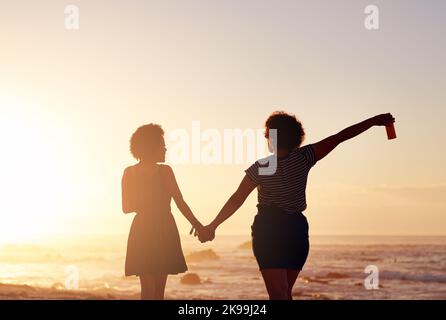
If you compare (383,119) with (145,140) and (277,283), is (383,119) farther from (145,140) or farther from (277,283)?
(145,140)

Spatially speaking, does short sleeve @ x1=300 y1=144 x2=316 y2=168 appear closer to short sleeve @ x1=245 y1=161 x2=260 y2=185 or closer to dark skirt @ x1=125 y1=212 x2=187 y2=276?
short sleeve @ x1=245 y1=161 x2=260 y2=185

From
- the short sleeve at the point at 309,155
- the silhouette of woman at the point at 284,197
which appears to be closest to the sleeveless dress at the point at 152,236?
the silhouette of woman at the point at 284,197

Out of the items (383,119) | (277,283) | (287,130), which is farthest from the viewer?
(383,119)

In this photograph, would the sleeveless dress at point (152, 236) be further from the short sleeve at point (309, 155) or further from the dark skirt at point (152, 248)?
the short sleeve at point (309, 155)

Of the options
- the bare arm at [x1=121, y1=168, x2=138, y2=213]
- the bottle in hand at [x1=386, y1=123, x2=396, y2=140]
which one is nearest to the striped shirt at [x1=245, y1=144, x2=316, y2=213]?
the bottle in hand at [x1=386, y1=123, x2=396, y2=140]

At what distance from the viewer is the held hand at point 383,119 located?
5.80 meters

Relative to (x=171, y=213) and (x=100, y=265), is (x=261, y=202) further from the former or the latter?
(x=100, y=265)

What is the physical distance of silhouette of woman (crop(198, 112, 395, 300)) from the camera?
5.41 m

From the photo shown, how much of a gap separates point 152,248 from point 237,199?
108cm

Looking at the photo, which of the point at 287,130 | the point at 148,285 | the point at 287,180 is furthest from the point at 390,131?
the point at 148,285

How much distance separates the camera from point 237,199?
19.4 feet

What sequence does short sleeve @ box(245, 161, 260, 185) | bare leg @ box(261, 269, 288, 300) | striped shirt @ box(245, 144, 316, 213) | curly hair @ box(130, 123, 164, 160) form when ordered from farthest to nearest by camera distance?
curly hair @ box(130, 123, 164, 160)
short sleeve @ box(245, 161, 260, 185)
striped shirt @ box(245, 144, 316, 213)
bare leg @ box(261, 269, 288, 300)

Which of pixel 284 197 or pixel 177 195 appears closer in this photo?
pixel 284 197

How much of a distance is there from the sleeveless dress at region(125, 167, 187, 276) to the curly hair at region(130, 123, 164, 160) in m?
0.22
